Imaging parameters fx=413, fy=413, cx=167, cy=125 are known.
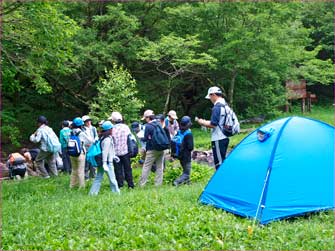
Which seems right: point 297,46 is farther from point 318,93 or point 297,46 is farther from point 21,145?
point 21,145

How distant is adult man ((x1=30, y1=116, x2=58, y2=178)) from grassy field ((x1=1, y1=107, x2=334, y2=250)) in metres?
3.42

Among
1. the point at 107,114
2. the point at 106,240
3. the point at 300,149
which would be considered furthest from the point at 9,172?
the point at 300,149

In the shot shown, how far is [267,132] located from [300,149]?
521mm

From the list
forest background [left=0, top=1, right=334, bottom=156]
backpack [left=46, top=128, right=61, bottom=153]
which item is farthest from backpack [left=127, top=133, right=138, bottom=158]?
forest background [left=0, top=1, right=334, bottom=156]

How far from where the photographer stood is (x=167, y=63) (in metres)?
18.0

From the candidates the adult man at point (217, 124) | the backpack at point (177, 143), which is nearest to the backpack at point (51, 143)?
the backpack at point (177, 143)

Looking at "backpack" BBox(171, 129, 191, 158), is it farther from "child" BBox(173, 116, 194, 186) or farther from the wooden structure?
the wooden structure

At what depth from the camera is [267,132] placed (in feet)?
19.9

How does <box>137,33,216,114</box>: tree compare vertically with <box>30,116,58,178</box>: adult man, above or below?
above

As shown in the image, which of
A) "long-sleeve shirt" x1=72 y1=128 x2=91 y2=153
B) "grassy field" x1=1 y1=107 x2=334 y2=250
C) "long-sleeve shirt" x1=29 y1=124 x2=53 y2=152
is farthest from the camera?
"long-sleeve shirt" x1=29 y1=124 x2=53 y2=152

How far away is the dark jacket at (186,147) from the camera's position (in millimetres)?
8703

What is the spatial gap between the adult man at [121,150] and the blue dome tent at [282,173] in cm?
287

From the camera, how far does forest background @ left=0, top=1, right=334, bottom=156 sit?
1580 centimetres

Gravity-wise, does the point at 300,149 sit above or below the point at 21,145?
above
